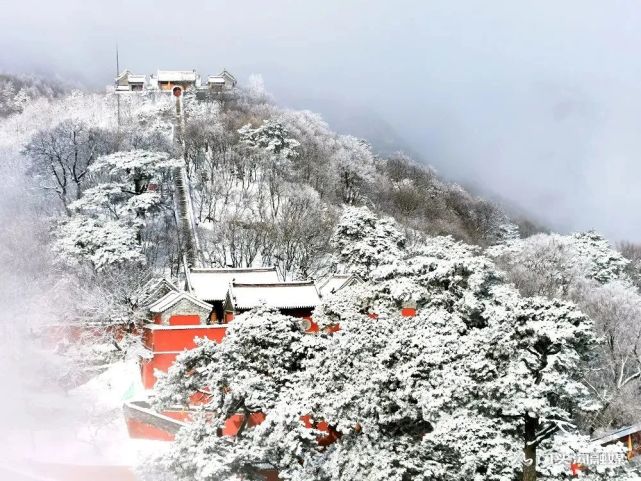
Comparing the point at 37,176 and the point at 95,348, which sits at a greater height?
the point at 37,176

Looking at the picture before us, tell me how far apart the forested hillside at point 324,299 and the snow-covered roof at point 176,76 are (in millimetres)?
3271

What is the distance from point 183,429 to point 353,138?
62242 millimetres

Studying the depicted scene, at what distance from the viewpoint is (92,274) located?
30188 millimetres

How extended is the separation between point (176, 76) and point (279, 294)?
41.9 meters

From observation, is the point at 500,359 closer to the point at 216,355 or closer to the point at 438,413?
the point at 438,413

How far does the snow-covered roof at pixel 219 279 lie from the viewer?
30.7m

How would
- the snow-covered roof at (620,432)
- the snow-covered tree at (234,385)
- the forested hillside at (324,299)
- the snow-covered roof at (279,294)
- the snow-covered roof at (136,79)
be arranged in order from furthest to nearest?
the snow-covered roof at (136,79)
the snow-covered roof at (279,294)
the snow-covered roof at (620,432)
the snow-covered tree at (234,385)
the forested hillside at (324,299)

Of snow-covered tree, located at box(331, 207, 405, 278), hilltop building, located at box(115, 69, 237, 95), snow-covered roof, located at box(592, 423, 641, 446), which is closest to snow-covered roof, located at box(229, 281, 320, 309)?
snow-covered tree, located at box(331, 207, 405, 278)

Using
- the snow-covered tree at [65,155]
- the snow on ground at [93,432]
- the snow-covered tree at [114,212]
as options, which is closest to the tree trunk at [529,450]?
the snow on ground at [93,432]

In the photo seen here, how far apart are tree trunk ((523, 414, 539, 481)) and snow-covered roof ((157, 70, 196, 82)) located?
185ft

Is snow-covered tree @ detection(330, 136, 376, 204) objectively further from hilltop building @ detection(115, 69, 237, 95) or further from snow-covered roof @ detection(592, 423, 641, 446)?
snow-covered roof @ detection(592, 423, 641, 446)

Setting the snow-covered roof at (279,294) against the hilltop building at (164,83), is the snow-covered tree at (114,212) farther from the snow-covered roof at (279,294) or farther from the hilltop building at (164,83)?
the hilltop building at (164,83)


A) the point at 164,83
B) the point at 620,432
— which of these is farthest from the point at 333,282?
the point at 164,83

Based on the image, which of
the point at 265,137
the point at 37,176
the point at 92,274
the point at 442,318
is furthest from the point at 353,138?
the point at 442,318
